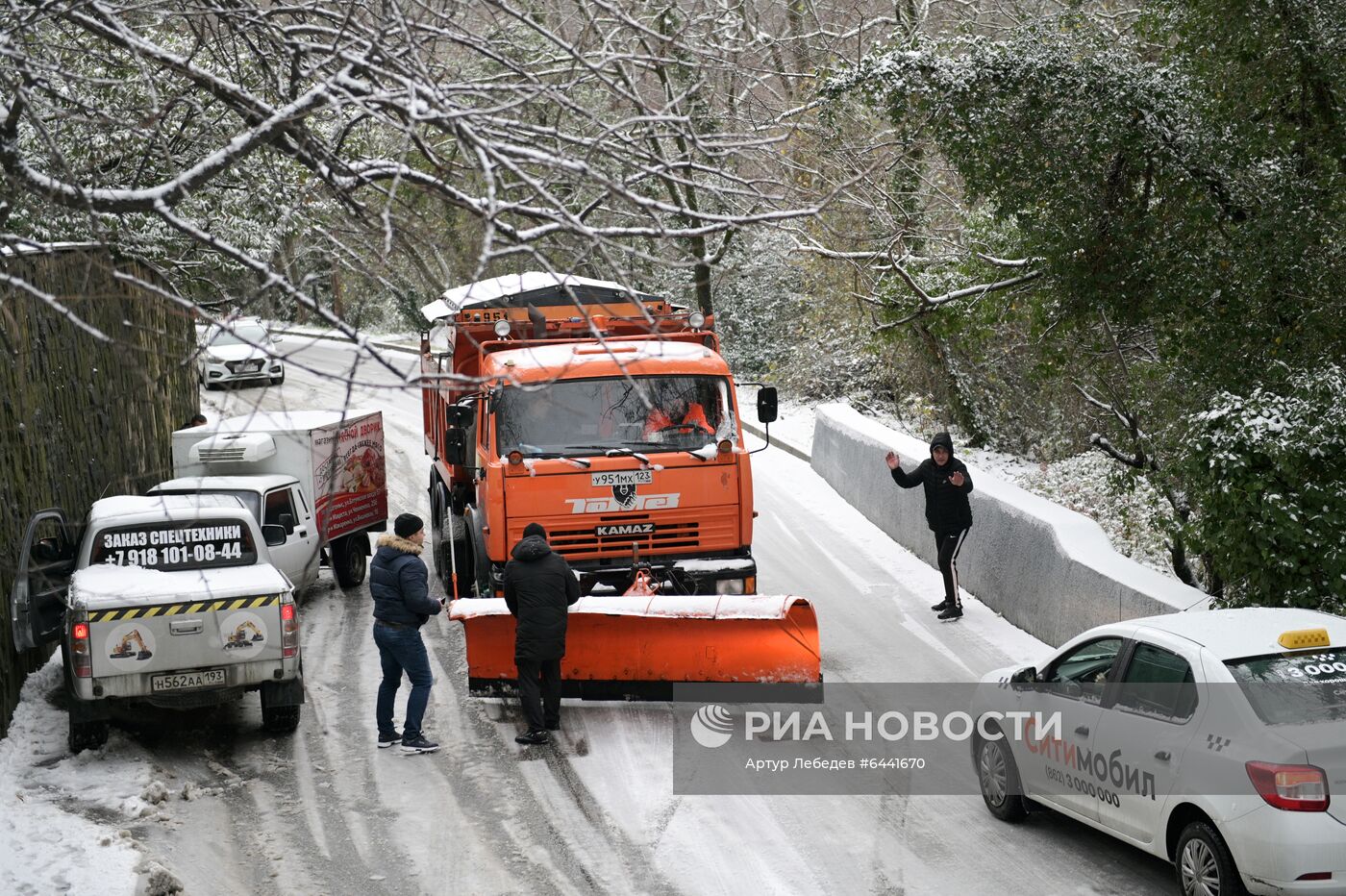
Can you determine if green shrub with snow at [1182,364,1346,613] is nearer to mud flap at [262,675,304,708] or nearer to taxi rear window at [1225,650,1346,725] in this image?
taxi rear window at [1225,650,1346,725]

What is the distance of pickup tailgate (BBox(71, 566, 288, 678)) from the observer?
9.78 meters

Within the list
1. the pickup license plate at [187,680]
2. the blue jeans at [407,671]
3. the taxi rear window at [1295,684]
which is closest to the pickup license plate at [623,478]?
the blue jeans at [407,671]

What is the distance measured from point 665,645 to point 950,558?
4091 mm

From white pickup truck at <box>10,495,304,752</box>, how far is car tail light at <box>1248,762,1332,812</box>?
6848mm

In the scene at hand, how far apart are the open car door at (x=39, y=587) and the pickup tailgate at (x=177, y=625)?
0.55m

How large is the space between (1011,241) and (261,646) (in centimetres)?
983

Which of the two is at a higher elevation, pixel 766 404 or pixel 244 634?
pixel 766 404

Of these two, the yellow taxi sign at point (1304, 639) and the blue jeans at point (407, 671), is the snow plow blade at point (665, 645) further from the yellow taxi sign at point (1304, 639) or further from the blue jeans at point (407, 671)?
the yellow taxi sign at point (1304, 639)

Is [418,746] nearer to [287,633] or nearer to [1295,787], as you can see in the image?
[287,633]

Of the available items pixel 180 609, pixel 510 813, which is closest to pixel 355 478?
pixel 180 609

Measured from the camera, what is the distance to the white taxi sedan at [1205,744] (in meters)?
6.21

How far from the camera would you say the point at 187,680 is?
9.96 m

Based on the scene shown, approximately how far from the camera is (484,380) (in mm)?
4891
